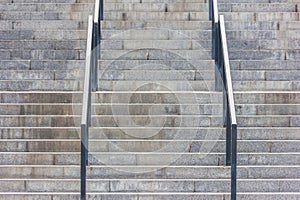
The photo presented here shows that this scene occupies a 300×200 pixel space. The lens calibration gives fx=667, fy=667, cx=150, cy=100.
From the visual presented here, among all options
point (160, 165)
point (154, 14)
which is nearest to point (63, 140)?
point (160, 165)

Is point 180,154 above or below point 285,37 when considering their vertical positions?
below

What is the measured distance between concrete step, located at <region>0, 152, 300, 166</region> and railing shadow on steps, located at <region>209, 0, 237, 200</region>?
10.3 inches

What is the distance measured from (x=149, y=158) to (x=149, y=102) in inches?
38.6

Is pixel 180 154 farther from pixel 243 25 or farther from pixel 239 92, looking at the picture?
pixel 243 25

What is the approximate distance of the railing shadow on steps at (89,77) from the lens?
21.5 ft

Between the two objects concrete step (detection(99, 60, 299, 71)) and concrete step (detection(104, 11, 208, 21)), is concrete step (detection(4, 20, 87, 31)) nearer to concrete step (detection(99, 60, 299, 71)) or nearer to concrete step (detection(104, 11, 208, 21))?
concrete step (detection(104, 11, 208, 21))

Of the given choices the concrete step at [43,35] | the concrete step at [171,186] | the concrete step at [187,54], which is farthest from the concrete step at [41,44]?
the concrete step at [171,186]

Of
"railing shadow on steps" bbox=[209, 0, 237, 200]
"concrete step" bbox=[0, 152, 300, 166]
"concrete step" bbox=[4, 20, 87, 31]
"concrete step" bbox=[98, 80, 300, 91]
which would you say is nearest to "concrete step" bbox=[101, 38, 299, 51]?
"railing shadow on steps" bbox=[209, 0, 237, 200]

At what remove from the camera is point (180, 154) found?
24.4ft

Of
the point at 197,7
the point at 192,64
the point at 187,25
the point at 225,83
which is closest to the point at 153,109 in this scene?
the point at 225,83

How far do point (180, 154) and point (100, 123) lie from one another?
1.06 m

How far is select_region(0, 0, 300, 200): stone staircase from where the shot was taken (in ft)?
23.3

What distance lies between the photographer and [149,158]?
7344 mm

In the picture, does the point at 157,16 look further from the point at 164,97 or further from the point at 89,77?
the point at 89,77
